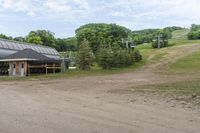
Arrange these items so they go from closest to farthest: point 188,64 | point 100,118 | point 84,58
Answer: point 100,118 → point 84,58 → point 188,64

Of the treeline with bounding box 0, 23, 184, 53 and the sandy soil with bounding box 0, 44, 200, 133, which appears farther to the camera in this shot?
the treeline with bounding box 0, 23, 184, 53

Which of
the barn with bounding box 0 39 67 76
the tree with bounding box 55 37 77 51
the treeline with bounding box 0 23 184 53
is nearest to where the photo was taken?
the barn with bounding box 0 39 67 76

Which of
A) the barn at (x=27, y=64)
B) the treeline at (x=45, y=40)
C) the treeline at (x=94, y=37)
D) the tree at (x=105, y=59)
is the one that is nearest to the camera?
the barn at (x=27, y=64)

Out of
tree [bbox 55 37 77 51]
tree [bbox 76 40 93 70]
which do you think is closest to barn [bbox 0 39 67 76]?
tree [bbox 76 40 93 70]

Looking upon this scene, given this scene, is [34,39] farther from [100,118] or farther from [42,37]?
[100,118]

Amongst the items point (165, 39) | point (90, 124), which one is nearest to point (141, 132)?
point (90, 124)

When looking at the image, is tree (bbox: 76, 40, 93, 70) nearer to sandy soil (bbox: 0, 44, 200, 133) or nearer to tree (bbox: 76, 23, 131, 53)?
tree (bbox: 76, 23, 131, 53)

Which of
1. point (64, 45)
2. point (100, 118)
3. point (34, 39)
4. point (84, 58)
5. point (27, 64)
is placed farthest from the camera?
point (64, 45)

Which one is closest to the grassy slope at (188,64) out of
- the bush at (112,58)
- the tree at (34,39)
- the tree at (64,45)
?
the bush at (112,58)

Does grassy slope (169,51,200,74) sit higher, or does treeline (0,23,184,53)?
treeline (0,23,184,53)

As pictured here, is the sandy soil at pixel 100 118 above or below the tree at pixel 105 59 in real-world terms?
below

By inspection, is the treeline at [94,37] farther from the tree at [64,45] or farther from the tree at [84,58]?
the tree at [84,58]

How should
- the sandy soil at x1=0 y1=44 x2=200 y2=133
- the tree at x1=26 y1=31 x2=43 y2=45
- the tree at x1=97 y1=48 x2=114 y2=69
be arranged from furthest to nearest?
the tree at x1=26 y1=31 x2=43 y2=45 < the tree at x1=97 y1=48 x2=114 y2=69 < the sandy soil at x1=0 y1=44 x2=200 y2=133

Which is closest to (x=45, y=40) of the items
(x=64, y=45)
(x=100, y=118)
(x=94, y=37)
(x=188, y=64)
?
(x=64, y=45)
